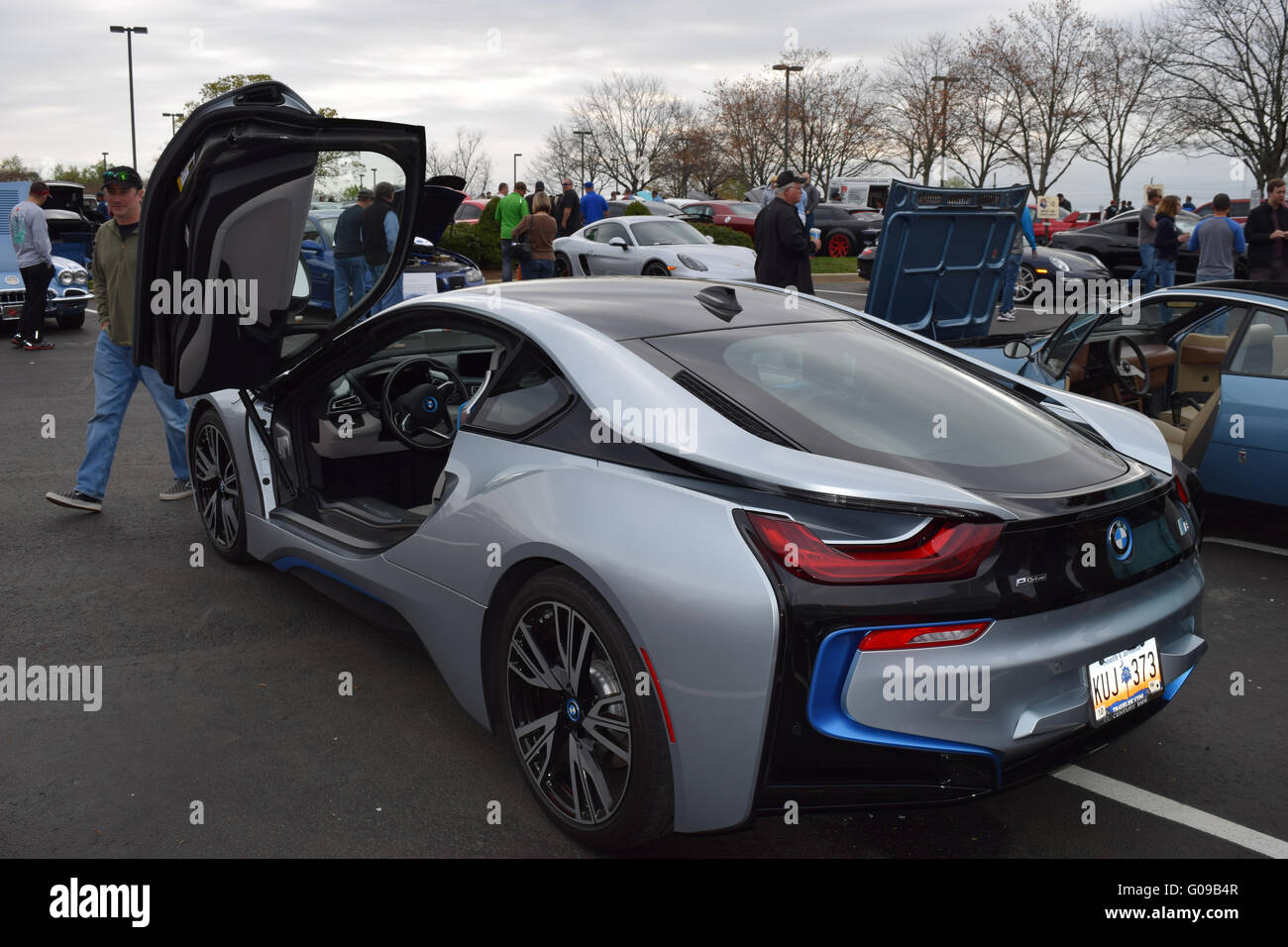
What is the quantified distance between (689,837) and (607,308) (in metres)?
1.63

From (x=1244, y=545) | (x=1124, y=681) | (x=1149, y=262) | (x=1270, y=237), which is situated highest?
(x=1270, y=237)

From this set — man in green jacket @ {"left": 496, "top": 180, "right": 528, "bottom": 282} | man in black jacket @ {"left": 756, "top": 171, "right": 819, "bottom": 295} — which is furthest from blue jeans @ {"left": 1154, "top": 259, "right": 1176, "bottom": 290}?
man in green jacket @ {"left": 496, "top": 180, "right": 528, "bottom": 282}

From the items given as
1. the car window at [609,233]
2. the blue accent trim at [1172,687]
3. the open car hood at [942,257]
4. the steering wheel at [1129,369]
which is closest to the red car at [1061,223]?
the car window at [609,233]

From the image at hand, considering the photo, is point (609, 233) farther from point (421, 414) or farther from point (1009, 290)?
point (421, 414)

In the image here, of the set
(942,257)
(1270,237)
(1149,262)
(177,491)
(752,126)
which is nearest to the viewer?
(177,491)

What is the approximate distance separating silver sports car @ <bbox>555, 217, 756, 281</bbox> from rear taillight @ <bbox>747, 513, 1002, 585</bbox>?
1414cm

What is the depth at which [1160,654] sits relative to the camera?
113 inches

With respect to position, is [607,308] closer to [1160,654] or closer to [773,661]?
[773,661]

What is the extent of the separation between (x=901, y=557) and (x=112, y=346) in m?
5.37

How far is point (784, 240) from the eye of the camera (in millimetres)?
10031

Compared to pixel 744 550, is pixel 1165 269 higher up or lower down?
higher up

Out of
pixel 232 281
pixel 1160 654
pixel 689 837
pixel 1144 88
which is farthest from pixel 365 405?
pixel 1144 88

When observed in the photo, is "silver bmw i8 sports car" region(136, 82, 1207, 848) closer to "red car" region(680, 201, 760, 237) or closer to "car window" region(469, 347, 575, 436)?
"car window" region(469, 347, 575, 436)

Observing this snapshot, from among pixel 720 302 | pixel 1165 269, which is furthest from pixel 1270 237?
pixel 720 302
